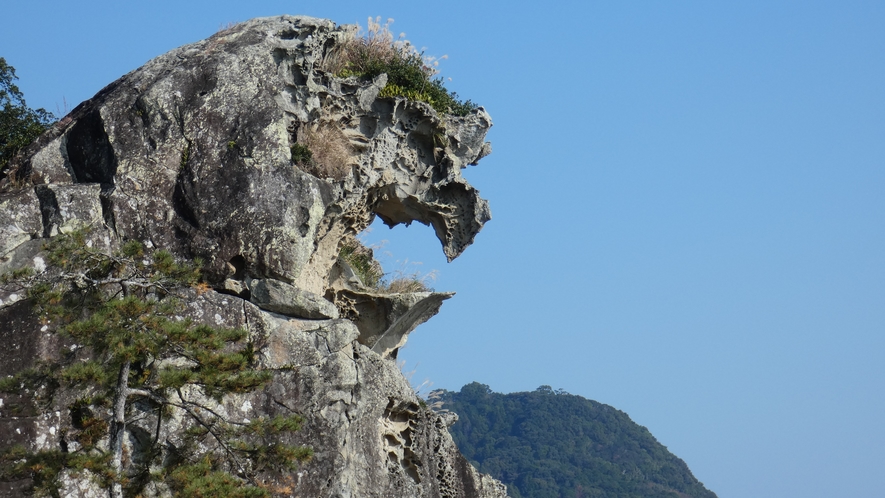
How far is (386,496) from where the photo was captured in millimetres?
16078

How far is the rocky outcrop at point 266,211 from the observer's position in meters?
14.6

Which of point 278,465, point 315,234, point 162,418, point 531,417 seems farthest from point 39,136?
point 531,417

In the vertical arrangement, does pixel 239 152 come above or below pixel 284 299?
above

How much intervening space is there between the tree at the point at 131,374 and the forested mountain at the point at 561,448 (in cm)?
6572

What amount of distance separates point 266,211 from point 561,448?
2830 inches

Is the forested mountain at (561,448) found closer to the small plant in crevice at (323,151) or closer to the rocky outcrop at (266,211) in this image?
the rocky outcrop at (266,211)

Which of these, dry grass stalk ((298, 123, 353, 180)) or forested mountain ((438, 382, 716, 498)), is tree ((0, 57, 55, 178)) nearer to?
dry grass stalk ((298, 123, 353, 180))

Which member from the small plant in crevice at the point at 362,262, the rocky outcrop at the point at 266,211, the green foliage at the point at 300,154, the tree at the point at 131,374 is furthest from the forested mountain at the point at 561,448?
the tree at the point at 131,374

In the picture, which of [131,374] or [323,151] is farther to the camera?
[323,151]

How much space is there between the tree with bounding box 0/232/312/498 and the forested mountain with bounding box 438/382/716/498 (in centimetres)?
6572

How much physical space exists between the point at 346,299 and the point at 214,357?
6611mm

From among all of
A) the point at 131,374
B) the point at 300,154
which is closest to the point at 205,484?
the point at 131,374

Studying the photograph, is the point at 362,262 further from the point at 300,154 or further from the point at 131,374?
the point at 131,374

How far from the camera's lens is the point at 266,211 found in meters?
15.4
